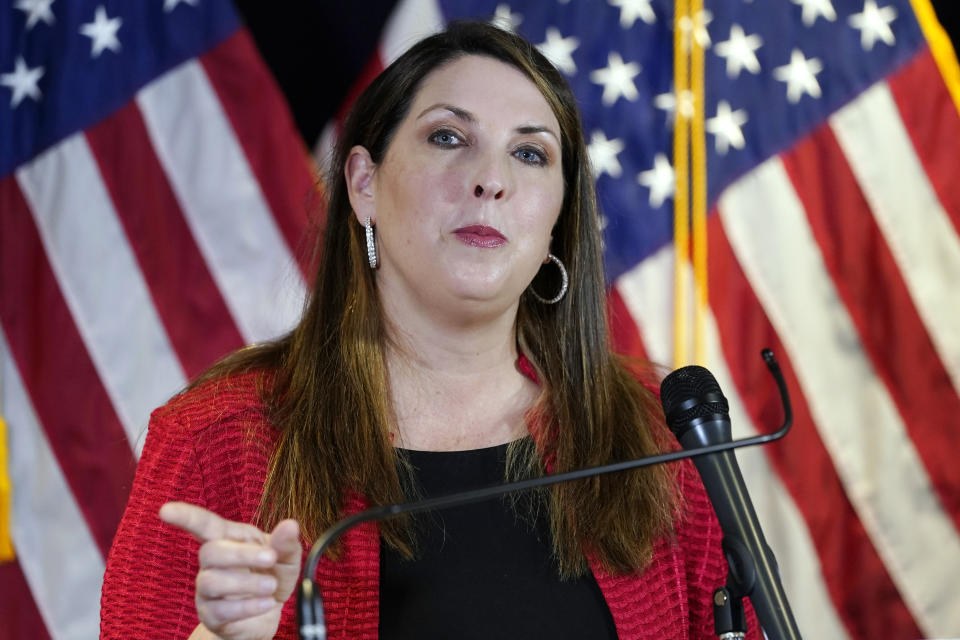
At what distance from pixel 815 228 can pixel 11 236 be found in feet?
6.14

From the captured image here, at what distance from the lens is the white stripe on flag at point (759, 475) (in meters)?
2.55

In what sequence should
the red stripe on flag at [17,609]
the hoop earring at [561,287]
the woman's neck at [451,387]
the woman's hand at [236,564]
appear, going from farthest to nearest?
the red stripe on flag at [17,609] → the hoop earring at [561,287] → the woman's neck at [451,387] → the woman's hand at [236,564]

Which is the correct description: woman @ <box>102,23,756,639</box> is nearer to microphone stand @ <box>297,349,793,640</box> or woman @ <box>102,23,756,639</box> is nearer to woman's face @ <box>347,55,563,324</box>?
woman's face @ <box>347,55,563,324</box>

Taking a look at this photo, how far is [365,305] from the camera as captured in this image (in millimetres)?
1657

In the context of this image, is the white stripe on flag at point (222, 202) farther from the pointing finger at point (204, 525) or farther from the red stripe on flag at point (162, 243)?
the pointing finger at point (204, 525)

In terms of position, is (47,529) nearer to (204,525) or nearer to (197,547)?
(197,547)

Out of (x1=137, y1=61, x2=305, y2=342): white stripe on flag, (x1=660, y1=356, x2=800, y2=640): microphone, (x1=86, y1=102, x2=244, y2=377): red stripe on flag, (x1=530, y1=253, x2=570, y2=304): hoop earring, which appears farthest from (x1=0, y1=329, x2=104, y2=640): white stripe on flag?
(x1=660, y1=356, x2=800, y2=640): microphone

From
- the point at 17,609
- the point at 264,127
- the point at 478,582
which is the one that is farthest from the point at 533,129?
the point at 17,609

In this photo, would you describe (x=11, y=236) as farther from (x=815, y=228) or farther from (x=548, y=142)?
(x=815, y=228)

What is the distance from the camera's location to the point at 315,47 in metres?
2.54

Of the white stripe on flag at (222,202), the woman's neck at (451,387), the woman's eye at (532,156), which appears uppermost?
the white stripe on flag at (222,202)

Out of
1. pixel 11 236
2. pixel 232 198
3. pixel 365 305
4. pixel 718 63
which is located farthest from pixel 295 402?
pixel 718 63

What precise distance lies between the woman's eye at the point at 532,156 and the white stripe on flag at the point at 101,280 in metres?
1.13

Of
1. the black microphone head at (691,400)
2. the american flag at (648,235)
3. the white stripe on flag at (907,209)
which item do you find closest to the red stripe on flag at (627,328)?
the american flag at (648,235)
